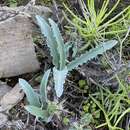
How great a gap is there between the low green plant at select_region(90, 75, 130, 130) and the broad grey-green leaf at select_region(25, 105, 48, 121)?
232mm

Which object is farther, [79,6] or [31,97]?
[79,6]

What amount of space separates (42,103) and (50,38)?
0.28 m

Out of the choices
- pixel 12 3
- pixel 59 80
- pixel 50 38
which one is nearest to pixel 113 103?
pixel 59 80

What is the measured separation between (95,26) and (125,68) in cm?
23

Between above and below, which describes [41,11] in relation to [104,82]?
above

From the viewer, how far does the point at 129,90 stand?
61.1 inches

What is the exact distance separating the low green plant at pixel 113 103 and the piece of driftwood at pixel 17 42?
0.33 metres

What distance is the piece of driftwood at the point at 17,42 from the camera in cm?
163

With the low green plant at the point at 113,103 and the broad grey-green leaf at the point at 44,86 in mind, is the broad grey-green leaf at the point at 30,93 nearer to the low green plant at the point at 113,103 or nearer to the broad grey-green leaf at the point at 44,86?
the broad grey-green leaf at the point at 44,86

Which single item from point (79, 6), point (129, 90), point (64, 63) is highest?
point (79, 6)

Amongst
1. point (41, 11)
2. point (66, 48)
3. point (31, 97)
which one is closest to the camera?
point (31, 97)

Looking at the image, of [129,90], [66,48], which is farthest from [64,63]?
[129,90]

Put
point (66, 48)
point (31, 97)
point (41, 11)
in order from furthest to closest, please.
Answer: point (41, 11) < point (66, 48) < point (31, 97)

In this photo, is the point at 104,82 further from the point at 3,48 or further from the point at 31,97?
the point at 3,48
